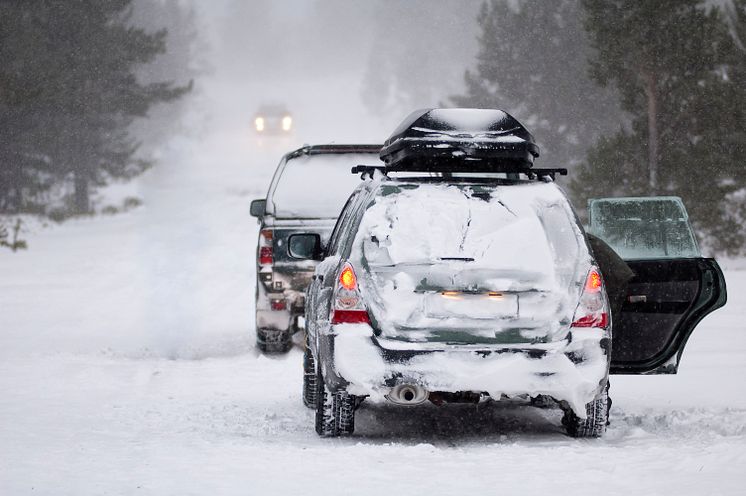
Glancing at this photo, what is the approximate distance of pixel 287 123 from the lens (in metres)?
81.1

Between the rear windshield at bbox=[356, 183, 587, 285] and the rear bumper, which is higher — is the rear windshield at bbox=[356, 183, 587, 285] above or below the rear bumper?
above

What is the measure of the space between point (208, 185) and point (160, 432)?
47.2m

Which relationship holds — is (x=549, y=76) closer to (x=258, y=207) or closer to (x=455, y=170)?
(x=258, y=207)

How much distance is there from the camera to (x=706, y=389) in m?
9.92

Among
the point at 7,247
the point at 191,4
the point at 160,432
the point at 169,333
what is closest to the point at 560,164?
the point at 7,247

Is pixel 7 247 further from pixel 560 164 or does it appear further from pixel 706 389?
pixel 706 389

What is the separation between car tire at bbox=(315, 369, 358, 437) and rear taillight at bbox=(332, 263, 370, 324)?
21.0 inches

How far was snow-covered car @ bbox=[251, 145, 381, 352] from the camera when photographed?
12.1m

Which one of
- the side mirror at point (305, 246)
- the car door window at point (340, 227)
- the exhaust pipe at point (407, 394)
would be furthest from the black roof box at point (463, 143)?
the exhaust pipe at point (407, 394)

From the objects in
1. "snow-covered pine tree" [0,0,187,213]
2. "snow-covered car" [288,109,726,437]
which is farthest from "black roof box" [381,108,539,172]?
"snow-covered pine tree" [0,0,187,213]

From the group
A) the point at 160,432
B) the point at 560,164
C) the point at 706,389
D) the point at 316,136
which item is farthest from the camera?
the point at 316,136

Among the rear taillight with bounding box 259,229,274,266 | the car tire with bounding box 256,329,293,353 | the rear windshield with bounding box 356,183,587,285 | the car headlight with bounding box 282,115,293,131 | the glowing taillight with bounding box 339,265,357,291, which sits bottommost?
the car tire with bounding box 256,329,293,353

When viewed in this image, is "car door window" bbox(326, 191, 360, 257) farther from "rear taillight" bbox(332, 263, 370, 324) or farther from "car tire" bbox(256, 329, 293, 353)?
"car tire" bbox(256, 329, 293, 353)

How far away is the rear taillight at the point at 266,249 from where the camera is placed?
12.1 meters
